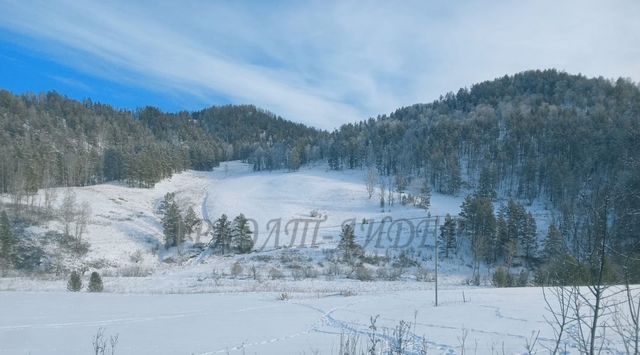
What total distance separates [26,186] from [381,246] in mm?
50279

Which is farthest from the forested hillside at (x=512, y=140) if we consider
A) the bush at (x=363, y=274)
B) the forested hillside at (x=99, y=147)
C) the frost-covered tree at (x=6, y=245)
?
the frost-covered tree at (x=6, y=245)

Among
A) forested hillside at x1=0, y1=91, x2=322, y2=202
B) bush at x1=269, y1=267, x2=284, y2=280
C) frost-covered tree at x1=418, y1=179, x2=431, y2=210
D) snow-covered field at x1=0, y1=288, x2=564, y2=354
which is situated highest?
forested hillside at x1=0, y1=91, x2=322, y2=202

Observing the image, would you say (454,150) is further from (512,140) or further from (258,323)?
(258,323)

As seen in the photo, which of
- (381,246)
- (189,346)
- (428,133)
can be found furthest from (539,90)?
(189,346)

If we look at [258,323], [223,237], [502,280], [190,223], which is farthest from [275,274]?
[258,323]

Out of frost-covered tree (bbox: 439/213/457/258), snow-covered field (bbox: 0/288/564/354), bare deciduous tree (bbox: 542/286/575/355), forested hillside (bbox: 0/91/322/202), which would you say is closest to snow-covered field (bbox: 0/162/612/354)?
snow-covered field (bbox: 0/288/564/354)

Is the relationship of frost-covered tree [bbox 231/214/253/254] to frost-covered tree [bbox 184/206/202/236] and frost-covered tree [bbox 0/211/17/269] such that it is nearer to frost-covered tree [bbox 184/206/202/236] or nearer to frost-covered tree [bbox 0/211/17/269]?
frost-covered tree [bbox 184/206/202/236]

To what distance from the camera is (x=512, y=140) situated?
101m

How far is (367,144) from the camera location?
12538 centimetres

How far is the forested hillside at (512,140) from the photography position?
82250mm

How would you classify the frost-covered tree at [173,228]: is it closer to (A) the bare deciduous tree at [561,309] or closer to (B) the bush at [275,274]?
(B) the bush at [275,274]

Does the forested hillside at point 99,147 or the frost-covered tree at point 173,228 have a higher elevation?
the forested hillside at point 99,147

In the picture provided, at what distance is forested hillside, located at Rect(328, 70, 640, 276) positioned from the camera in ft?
270

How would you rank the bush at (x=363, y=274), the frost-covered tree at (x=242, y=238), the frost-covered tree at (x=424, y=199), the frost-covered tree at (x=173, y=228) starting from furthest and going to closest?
1. the frost-covered tree at (x=424, y=199)
2. the frost-covered tree at (x=173, y=228)
3. the frost-covered tree at (x=242, y=238)
4. the bush at (x=363, y=274)
